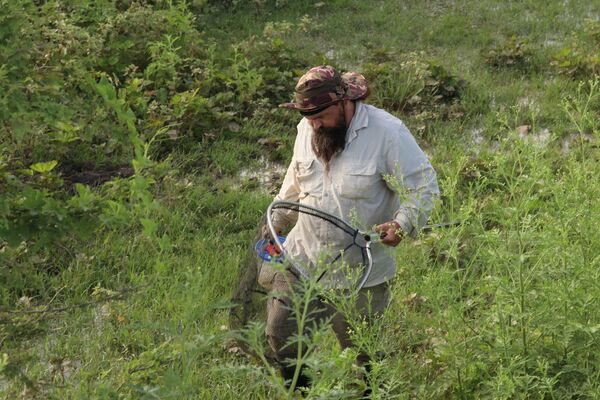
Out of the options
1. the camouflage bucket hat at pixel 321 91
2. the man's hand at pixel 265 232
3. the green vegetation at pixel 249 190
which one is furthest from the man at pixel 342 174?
the green vegetation at pixel 249 190

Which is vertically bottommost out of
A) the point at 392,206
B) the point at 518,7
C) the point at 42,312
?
the point at 518,7

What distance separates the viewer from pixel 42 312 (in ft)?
10.3

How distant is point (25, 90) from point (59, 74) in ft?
0.51

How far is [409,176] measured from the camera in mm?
4586

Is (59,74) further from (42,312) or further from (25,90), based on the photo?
(42,312)

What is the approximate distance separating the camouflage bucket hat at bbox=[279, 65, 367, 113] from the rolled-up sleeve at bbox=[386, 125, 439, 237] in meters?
0.31

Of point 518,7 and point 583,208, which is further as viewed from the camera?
point 518,7

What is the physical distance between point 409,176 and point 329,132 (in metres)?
0.44

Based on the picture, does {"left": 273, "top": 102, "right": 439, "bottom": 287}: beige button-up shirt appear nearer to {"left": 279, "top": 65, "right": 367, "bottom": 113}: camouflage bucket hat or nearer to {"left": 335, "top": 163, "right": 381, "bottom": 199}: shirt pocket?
{"left": 335, "top": 163, "right": 381, "bottom": 199}: shirt pocket

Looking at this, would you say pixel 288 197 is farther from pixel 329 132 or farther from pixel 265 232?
pixel 329 132

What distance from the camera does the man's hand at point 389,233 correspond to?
434cm

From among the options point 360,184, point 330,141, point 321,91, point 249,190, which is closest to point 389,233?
point 360,184

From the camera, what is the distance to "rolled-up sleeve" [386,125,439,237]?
4.37m

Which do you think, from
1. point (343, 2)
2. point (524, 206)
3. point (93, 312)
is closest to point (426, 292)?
point (524, 206)
